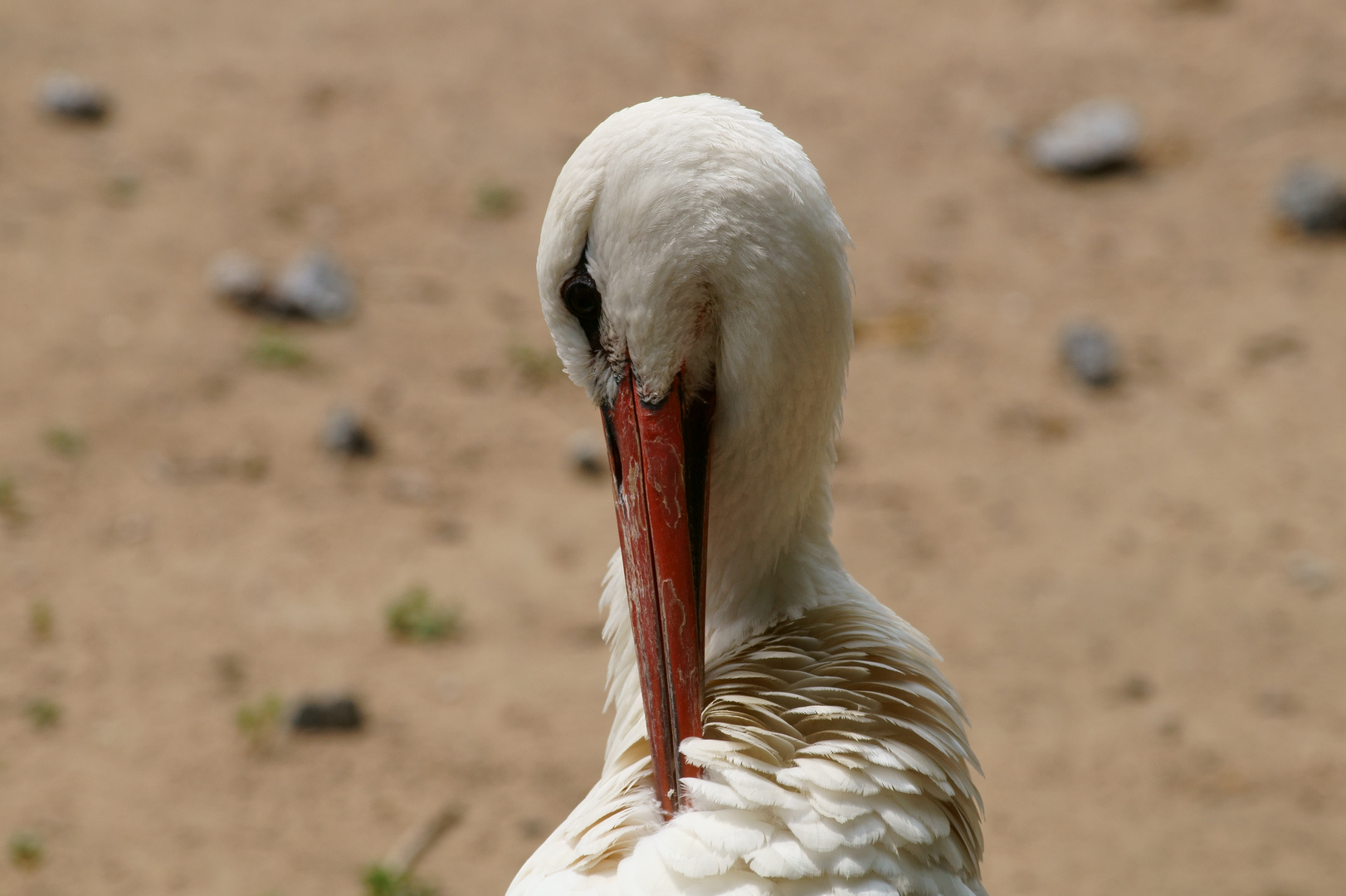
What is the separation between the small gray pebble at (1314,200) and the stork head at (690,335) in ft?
20.2

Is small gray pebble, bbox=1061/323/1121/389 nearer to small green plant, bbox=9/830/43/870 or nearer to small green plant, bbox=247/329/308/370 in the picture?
small green plant, bbox=247/329/308/370

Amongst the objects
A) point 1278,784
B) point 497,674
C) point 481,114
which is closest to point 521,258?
point 481,114

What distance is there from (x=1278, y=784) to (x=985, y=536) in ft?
5.39

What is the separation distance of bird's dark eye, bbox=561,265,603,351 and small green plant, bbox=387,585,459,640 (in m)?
3.04

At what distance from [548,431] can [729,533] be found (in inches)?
155

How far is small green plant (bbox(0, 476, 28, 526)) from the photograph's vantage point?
528 centimetres

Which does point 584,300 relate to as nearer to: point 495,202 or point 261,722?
point 261,722

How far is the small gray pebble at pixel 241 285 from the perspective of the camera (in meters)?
6.52

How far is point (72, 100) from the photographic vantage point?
7.55 metres

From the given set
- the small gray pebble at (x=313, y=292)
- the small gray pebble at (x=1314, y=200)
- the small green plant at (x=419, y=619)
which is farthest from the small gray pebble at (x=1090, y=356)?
the small gray pebble at (x=313, y=292)

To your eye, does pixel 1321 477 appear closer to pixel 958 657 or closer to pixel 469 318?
pixel 958 657

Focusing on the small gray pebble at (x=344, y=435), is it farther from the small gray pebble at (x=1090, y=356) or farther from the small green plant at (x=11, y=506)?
the small gray pebble at (x=1090, y=356)

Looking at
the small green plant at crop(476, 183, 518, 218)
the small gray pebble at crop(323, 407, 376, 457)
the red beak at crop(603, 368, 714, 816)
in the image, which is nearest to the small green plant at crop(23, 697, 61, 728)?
the small gray pebble at crop(323, 407, 376, 457)

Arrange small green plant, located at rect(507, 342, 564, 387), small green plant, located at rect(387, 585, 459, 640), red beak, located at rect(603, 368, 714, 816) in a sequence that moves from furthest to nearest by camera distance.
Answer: small green plant, located at rect(507, 342, 564, 387) → small green plant, located at rect(387, 585, 459, 640) → red beak, located at rect(603, 368, 714, 816)
